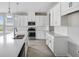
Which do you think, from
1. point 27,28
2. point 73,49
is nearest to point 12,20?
point 27,28

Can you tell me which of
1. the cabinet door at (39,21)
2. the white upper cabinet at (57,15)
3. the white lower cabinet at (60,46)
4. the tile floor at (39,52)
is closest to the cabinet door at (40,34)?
the cabinet door at (39,21)

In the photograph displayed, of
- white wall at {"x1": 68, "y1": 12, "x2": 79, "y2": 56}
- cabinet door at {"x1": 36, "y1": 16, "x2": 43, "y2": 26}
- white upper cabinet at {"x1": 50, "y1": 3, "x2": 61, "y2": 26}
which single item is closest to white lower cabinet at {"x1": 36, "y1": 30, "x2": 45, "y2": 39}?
cabinet door at {"x1": 36, "y1": 16, "x2": 43, "y2": 26}

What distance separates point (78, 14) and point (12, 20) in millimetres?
7520

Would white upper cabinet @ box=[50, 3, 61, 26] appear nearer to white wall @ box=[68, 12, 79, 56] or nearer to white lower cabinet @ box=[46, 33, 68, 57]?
white wall @ box=[68, 12, 79, 56]

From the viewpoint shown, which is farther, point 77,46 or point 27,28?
point 27,28

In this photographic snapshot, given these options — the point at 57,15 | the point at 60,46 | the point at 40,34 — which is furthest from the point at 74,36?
the point at 40,34

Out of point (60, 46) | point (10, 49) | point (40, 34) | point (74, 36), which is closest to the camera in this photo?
point (10, 49)

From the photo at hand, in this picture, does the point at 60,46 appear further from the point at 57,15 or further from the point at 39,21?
the point at 39,21

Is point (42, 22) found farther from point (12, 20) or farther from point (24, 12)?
point (12, 20)

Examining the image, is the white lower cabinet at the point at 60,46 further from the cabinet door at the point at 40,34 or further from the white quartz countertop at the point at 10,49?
the cabinet door at the point at 40,34

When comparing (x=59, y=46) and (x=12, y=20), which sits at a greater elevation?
(x=12, y=20)

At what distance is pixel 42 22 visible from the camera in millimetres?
9805

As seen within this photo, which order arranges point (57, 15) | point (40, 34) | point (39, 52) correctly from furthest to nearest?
point (40, 34), point (57, 15), point (39, 52)

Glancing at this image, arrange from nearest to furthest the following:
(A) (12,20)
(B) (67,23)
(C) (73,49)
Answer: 1. (C) (73,49)
2. (B) (67,23)
3. (A) (12,20)
